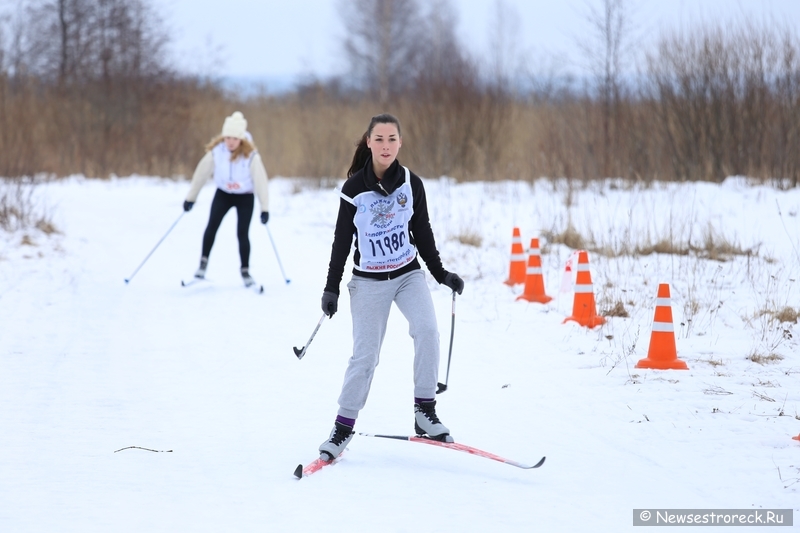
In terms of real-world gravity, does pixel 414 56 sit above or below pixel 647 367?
above

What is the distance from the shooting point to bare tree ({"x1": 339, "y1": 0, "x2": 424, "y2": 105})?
138 feet

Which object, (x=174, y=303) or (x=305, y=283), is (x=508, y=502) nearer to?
(x=174, y=303)

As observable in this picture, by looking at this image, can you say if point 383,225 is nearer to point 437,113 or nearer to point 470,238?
point 470,238

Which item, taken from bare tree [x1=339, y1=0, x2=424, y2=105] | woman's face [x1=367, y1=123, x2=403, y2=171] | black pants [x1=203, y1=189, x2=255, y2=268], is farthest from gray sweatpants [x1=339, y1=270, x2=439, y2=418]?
bare tree [x1=339, y1=0, x2=424, y2=105]

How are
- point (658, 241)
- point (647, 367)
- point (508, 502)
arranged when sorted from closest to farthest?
point (508, 502) → point (647, 367) → point (658, 241)

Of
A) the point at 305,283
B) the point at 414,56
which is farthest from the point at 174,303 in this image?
the point at 414,56

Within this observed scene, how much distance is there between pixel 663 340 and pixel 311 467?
295cm

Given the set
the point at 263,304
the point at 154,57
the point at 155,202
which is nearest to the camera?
the point at 263,304

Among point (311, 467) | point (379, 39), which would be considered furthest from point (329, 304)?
point (379, 39)

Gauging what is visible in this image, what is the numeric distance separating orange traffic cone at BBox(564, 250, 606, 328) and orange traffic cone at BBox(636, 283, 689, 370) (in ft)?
4.87

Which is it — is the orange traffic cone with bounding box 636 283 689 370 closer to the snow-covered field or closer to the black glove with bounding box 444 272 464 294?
the snow-covered field

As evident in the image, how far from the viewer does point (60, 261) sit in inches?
472

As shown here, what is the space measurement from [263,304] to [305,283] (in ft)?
4.27

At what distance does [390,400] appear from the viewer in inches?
236
